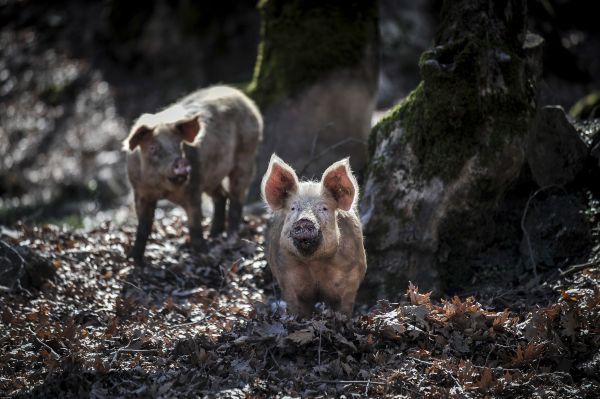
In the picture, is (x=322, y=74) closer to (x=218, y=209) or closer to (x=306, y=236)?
(x=218, y=209)

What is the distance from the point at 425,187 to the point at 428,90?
1149 mm

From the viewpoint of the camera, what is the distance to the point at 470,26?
621cm

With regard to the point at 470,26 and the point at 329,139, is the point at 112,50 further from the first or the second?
the point at 470,26

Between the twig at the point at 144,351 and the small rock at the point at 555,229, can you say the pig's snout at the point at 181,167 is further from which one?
the small rock at the point at 555,229

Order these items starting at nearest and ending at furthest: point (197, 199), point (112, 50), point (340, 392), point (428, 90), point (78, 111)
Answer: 1. point (340, 392)
2. point (428, 90)
3. point (197, 199)
4. point (78, 111)
5. point (112, 50)

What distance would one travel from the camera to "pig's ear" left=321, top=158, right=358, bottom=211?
5153 millimetres

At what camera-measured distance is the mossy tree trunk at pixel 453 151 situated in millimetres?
5816

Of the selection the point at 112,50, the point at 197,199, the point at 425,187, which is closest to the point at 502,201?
the point at 425,187

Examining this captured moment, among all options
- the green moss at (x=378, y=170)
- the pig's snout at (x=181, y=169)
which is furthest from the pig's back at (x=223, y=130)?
the green moss at (x=378, y=170)

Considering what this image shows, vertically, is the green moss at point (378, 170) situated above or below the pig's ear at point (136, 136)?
Answer: below

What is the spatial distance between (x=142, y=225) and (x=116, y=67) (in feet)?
46.6

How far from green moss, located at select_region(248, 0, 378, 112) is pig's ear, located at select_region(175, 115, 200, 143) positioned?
3514mm

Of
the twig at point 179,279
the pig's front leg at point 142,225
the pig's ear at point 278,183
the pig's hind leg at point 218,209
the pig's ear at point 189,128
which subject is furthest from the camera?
the pig's hind leg at point 218,209

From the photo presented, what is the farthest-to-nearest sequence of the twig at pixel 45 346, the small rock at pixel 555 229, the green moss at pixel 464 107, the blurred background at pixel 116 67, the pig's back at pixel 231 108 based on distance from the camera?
the blurred background at pixel 116 67 < the pig's back at pixel 231 108 < the small rock at pixel 555 229 < the green moss at pixel 464 107 < the twig at pixel 45 346
